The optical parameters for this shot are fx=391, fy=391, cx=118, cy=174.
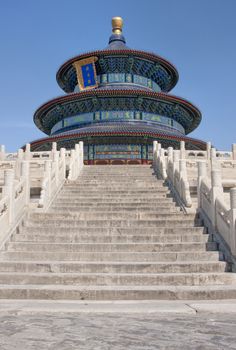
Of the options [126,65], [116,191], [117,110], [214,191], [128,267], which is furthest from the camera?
[126,65]

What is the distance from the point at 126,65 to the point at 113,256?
29027 millimetres

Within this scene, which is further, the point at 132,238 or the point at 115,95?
the point at 115,95

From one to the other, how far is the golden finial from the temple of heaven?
9.03 ft

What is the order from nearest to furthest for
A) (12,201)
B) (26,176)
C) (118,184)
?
1. (12,201)
2. (26,176)
3. (118,184)

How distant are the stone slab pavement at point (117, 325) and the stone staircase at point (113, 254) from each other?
339 mm

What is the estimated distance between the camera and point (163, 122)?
32969 mm

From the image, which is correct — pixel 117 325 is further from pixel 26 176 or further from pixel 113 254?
pixel 26 176

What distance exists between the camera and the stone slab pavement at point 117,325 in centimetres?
388

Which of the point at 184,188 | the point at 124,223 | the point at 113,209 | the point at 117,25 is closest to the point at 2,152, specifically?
the point at 113,209

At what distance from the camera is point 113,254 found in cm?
825

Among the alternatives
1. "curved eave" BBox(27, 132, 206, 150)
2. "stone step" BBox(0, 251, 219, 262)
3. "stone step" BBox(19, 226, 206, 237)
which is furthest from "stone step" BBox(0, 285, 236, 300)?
"curved eave" BBox(27, 132, 206, 150)

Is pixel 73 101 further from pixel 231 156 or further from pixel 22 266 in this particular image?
pixel 22 266

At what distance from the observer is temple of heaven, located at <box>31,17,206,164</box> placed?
28.6 m

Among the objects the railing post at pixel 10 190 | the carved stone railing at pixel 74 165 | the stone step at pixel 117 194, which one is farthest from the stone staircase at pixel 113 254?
the carved stone railing at pixel 74 165
